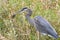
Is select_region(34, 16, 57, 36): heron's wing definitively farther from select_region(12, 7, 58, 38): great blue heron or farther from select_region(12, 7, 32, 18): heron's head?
select_region(12, 7, 32, 18): heron's head

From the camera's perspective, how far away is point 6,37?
552cm

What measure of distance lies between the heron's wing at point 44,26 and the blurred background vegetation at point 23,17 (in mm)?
124

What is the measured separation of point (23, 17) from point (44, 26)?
0.53 meters

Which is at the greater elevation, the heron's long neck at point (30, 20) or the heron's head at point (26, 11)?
the heron's head at point (26, 11)

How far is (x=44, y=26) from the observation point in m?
5.60

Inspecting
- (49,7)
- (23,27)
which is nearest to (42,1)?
(49,7)

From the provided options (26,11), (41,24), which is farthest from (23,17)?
(41,24)

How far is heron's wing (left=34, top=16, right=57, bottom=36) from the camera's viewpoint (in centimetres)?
544

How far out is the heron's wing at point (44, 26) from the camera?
5.44 m

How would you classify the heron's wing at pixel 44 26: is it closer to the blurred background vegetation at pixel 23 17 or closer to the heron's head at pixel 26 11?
the blurred background vegetation at pixel 23 17

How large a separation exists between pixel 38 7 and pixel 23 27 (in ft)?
2.57

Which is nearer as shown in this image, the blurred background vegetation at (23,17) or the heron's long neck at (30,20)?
the blurred background vegetation at (23,17)

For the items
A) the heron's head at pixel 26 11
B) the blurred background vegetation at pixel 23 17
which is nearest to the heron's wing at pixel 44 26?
the blurred background vegetation at pixel 23 17

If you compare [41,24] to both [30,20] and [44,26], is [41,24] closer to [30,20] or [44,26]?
[44,26]
